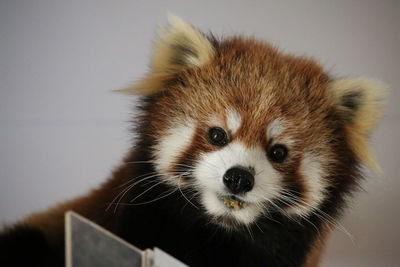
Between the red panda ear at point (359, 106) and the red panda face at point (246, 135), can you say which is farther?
the red panda ear at point (359, 106)

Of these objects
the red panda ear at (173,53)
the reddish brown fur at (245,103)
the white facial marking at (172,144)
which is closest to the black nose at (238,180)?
the reddish brown fur at (245,103)

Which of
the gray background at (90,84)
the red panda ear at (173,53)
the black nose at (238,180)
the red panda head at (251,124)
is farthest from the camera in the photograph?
the gray background at (90,84)

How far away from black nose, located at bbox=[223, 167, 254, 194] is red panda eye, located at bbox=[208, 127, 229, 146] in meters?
0.13

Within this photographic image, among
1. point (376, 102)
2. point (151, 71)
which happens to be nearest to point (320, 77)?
point (376, 102)

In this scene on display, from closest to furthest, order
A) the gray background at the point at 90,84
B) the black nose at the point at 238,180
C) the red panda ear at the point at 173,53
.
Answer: the black nose at the point at 238,180, the red panda ear at the point at 173,53, the gray background at the point at 90,84

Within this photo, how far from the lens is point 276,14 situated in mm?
1946

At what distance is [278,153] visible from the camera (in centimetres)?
164

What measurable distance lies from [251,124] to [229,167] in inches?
6.9

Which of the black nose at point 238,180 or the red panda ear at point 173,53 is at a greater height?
the red panda ear at point 173,53

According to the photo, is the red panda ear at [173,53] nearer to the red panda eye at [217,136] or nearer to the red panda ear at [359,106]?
A: the red panda eye at [217,136]

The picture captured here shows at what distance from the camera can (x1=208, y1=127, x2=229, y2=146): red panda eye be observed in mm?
1622

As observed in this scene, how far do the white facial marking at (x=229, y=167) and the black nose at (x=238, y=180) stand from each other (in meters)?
0.02

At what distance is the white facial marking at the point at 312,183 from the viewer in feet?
5.55

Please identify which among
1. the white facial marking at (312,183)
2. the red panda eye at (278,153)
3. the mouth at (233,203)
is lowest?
the mouth at (233,203)
